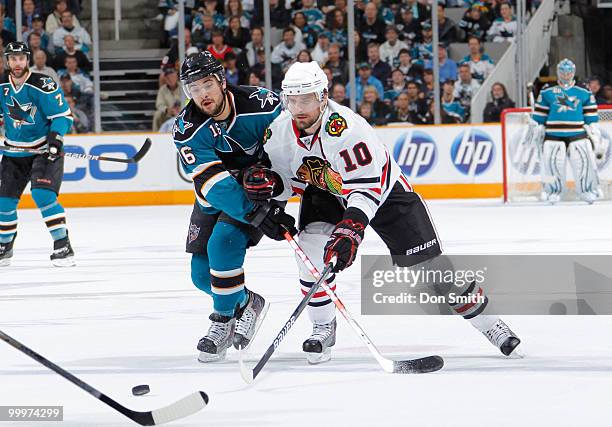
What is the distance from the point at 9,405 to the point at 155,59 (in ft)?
27.0

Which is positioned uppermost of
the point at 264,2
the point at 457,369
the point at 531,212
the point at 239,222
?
the point at 264,2

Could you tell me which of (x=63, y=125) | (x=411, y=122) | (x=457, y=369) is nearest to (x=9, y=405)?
(x=457, y=369)

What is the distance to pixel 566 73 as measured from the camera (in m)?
9.05

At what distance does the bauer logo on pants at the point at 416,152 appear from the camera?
9.85 m

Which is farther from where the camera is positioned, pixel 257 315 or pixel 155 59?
pixel 155 59

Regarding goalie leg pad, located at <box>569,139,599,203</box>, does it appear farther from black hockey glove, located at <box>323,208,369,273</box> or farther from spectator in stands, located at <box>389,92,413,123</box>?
black hockey glove, located at <box>323,208,369,273</box>

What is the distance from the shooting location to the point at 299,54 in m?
9.94

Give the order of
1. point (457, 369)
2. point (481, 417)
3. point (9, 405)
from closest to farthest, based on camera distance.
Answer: point (481, 417) < point (9, 405) < point (457, 369)

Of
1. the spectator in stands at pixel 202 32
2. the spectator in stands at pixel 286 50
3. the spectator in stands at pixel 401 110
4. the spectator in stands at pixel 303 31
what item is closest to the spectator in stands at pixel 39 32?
the spectator in stands at pixel 202 32

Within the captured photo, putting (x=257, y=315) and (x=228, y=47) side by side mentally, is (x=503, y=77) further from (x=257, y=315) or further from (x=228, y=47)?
(x=257, y=315)

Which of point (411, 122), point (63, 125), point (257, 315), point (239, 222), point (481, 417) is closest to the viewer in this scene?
point (481, 417)

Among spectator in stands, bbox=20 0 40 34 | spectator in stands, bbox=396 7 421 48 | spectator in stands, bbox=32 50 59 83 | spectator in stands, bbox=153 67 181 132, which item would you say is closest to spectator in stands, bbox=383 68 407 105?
spectator in stands, bbox=396 7 421 48

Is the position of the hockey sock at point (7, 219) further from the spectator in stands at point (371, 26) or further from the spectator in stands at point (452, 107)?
the spectator in stands at point (371, 26)

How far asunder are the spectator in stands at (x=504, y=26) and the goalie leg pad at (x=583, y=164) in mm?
1540
